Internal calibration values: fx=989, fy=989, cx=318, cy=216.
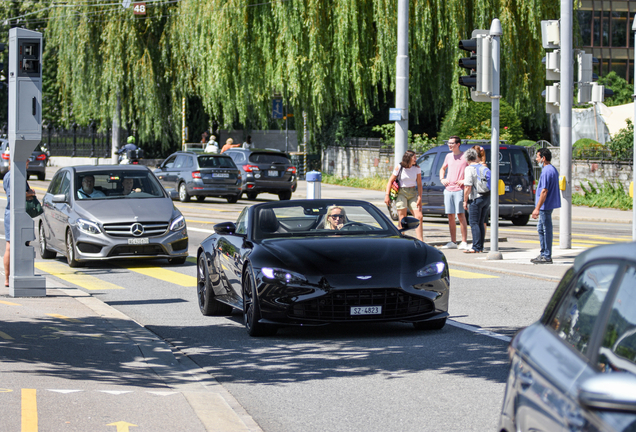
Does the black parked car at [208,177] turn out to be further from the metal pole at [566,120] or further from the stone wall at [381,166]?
the metal pole at [566,120]

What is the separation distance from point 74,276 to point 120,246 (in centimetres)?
93

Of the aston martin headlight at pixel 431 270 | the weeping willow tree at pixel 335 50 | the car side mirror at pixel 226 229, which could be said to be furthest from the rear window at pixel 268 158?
the aston martin headlight at pixel 431 270

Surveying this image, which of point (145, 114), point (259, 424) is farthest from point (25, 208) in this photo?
point (145, 114)

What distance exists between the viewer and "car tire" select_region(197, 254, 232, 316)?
10547mm

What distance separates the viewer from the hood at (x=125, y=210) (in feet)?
49.0

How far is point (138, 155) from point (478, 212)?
1013 inches

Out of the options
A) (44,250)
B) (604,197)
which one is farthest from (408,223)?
(604,197)

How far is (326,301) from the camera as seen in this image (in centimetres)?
870

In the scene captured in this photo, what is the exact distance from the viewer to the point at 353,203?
1028 cm

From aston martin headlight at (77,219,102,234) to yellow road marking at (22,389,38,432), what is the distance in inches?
339

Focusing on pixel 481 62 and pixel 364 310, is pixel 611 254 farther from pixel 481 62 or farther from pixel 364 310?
pixel 481 62

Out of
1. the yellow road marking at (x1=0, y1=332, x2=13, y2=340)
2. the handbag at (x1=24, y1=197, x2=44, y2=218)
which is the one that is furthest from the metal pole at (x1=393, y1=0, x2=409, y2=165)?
the yellow road marking at (x1=0, y1=332, x2=13, y2=340)

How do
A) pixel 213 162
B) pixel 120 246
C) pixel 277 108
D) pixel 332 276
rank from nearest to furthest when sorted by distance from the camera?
pixel 332 276
pixel 120 246
pixel 213 162
pixel 277 108

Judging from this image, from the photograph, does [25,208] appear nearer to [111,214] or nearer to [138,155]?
[111,214]
